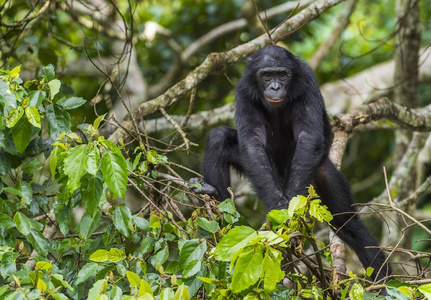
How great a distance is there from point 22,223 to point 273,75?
2.78 m

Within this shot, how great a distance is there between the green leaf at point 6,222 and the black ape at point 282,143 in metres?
1.95

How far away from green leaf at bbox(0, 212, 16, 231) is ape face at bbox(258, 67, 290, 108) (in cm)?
261

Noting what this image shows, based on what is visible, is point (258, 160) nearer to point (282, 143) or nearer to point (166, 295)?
point (282, 143)

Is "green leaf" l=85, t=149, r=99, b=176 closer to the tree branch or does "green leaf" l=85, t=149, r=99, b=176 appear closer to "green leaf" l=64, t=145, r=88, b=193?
"green leaf" l=64, t=145, r=88, b=193

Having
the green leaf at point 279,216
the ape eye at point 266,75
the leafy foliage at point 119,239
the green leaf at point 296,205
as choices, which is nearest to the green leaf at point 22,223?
the leafy foliage at point 119,239

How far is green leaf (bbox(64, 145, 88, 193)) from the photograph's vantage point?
10.3ft

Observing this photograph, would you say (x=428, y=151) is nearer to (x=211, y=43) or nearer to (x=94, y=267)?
(x=211, y=43)

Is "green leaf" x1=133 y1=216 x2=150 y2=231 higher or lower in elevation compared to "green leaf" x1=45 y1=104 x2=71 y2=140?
lower

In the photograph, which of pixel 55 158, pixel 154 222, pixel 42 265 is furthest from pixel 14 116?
pixel 154 222

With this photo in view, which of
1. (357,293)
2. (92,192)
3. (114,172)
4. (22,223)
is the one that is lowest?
(357,293)

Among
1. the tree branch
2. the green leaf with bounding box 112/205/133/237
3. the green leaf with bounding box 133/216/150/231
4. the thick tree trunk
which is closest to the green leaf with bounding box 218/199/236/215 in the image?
the green leaf with bounding box 133/216/150/231

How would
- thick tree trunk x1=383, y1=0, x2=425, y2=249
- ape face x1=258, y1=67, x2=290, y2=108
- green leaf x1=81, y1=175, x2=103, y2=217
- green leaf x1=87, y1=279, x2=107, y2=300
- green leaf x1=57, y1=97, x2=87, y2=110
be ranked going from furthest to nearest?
thick tree trunk x1=383, y1=0, x2=425, y2=249 → ape face x1=258, y1=67, x2=290, y2=108 → green leaf x1=57, y1=97, x2=87, y2=110 → green leaf x1=81, y1=175, x2=103, y2=217 → green leaf x1=87, y1=279, x2=107, y2=300

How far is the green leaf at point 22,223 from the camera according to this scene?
3734mm

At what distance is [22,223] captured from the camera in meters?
3.75
